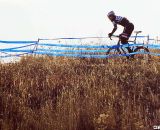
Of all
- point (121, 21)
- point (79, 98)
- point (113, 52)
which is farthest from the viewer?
point (113, 52)

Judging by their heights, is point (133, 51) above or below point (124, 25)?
below

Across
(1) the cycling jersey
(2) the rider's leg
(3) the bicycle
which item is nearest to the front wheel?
(3) the bicycle

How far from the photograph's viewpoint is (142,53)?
14.0 metres

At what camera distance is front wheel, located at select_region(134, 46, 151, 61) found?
13998 millimetres

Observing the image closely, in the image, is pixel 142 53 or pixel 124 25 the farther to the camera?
pixel 124 25

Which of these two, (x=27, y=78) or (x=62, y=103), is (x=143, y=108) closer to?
(x=62, y=103)

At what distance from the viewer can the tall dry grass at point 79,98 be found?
26.4ft

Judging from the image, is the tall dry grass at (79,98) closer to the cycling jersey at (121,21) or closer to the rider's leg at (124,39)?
the rider's leg at (124,39)

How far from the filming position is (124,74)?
11.0 metres

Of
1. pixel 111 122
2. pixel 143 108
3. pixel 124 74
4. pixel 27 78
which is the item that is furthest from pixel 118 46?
pixel 111 122

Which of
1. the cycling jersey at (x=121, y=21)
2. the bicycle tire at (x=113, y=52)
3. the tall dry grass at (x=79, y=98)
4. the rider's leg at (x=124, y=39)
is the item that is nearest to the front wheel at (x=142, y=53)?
the rider's leg at (x=124, y=39)

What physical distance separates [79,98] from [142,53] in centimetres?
564

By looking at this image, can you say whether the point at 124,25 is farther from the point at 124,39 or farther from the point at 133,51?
the point at 133,51

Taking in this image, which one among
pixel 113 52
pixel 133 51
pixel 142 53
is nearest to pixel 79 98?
pixel 142 53
